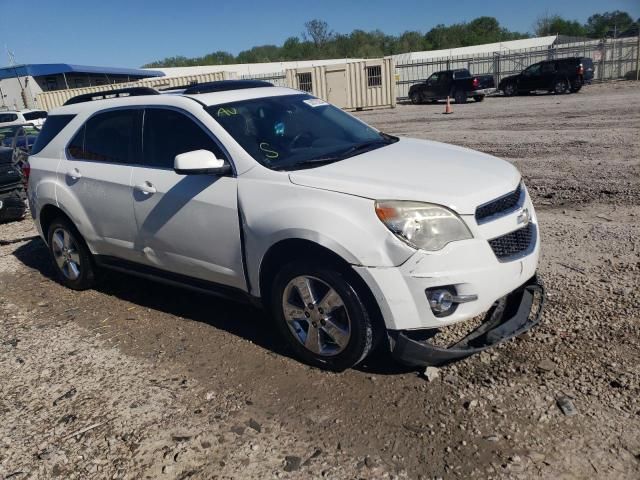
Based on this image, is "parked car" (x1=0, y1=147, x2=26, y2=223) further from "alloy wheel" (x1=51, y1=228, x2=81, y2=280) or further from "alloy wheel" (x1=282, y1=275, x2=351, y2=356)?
"alloy wheel" (x1=282, y1=275, x2=351, y2=356)

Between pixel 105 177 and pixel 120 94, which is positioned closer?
pixel 105 177

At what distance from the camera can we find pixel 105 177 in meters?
4.57

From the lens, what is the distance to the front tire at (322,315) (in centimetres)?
320

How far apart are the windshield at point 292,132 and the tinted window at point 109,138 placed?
2.87ft

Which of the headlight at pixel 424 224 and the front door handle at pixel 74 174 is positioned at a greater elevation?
the front door handle at pixel 74 174

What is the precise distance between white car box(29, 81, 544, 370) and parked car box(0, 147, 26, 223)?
13.4 ft

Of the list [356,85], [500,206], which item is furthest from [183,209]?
[356,85]

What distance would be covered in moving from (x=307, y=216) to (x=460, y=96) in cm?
2498

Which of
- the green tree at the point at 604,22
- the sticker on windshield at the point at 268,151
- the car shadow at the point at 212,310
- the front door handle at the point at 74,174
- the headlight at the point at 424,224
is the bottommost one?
the car shadow at the point at 212,310

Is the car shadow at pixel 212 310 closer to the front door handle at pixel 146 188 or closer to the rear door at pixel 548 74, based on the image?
the front door handle at pixel 146 188

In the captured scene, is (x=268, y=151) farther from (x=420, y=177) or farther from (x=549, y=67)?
(x=549, y=67)

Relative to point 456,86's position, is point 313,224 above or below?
below

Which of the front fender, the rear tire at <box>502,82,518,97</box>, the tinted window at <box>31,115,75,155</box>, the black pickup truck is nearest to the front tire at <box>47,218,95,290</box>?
the tinted window at <box>31,115,75,155</box>

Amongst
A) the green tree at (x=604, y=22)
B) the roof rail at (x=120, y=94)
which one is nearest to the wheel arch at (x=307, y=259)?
the roof rail at (x=120, y=94)
